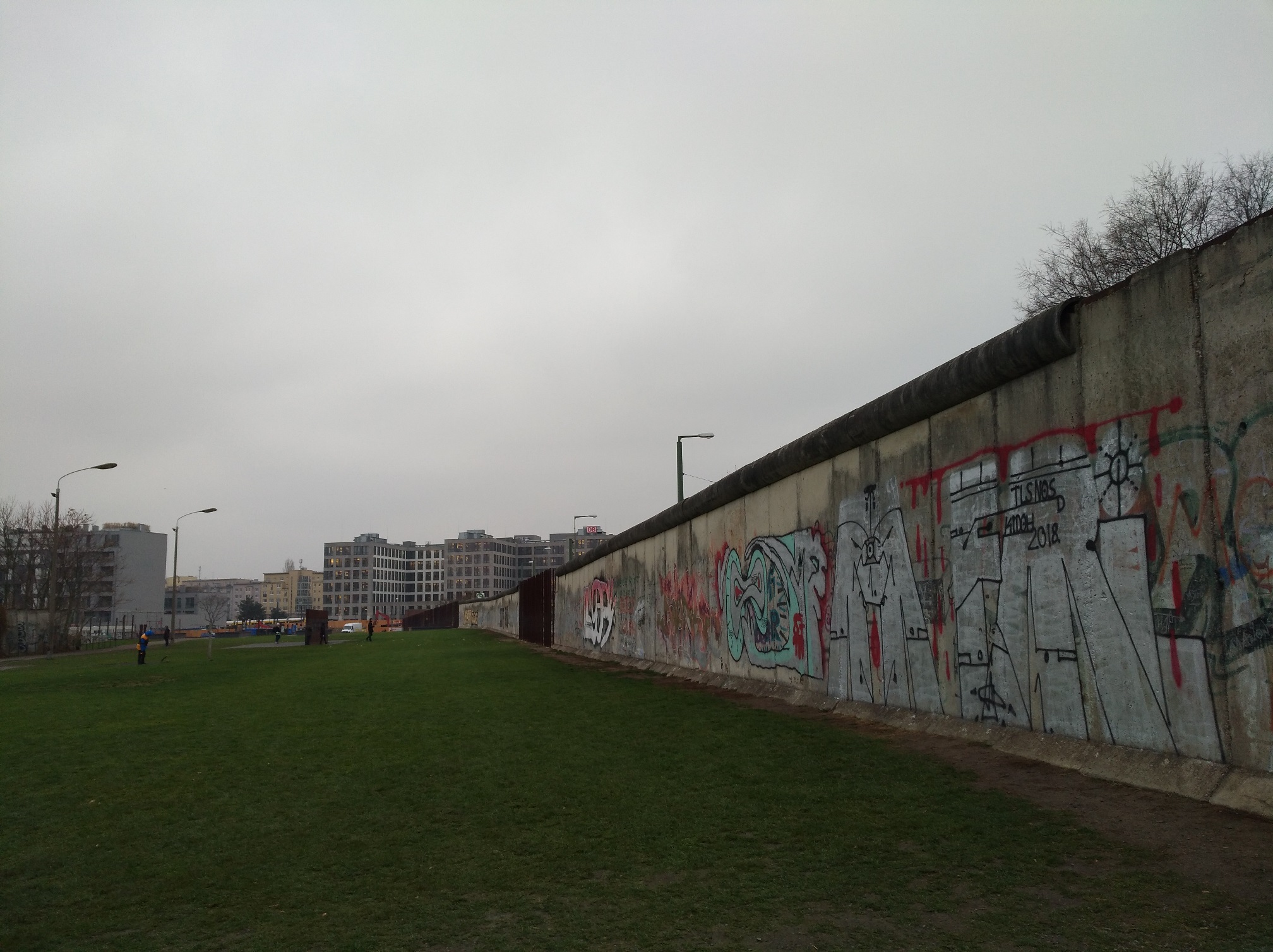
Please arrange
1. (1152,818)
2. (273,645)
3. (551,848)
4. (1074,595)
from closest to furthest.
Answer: (1152,818), (551,848), (1074,595), (273,645)

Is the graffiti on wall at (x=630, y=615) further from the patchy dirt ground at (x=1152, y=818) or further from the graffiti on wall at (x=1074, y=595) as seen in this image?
the patchy dirt ground at (x=1152, y=818)

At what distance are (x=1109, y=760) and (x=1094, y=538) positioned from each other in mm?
1723

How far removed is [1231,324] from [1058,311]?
5.64 ft

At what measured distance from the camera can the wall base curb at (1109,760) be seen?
5473 mm

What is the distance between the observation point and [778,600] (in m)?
13.9

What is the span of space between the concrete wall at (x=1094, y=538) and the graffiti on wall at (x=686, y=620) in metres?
→ 5.27

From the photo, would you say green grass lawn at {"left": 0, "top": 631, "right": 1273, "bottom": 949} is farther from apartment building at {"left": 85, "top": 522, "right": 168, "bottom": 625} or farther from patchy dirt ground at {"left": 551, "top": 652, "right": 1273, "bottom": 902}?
apartment building at {"left": 85, "top": 522, "right": 168, "bottom": 625}

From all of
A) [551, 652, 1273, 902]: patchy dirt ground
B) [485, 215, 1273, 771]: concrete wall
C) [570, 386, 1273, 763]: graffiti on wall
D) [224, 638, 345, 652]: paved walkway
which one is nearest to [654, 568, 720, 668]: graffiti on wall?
[570, 386, 1273, 763]: graffiti on wall

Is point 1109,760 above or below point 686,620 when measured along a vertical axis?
below

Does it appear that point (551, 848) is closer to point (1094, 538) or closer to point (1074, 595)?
point (1074, 595)

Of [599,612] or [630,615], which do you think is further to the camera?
[599,612]

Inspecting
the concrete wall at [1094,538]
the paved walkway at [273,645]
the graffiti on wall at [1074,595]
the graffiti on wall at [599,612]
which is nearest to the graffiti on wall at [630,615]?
the graffiti on wall at [599,612]

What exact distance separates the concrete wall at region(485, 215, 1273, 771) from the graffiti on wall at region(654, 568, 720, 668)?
17.3 feet

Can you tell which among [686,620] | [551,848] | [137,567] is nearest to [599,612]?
[686,620]
